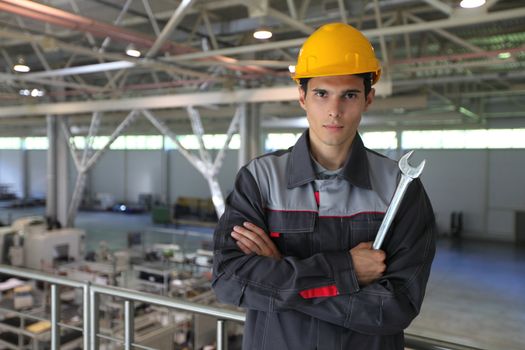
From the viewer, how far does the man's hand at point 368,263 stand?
187cm

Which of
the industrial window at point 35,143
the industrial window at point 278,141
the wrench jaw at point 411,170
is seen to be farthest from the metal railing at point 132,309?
the industrial window at point 35,143

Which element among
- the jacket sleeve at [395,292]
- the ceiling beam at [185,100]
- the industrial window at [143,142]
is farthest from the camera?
the industrial window at [143,142]

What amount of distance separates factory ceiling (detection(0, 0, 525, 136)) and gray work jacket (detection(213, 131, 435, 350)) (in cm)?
544

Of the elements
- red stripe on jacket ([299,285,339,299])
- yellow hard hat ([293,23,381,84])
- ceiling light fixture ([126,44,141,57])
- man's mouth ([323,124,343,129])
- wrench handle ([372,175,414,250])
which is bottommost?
red stripe on jacket ([299,285,339,299])

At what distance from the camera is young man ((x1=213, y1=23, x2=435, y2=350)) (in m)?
1.86

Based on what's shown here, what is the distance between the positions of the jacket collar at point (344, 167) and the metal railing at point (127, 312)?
789 millimetres

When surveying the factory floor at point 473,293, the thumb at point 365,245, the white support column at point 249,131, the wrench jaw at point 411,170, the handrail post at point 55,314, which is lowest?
the factory floor at point 473,293

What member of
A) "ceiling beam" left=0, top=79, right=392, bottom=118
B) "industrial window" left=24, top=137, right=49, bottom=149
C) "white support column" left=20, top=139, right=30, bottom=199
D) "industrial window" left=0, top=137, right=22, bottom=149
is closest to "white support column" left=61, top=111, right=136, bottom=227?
"ceiling beam" left=0, top=79, right=392, bottom=118

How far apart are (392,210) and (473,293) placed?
15.9m

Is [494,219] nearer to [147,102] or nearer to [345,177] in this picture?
[147,102]

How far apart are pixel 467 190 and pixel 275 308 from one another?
26537 millimetres

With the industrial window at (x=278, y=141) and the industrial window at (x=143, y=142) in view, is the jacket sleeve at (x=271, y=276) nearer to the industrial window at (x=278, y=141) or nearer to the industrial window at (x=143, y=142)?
the industrial window at (x=278, y=141)

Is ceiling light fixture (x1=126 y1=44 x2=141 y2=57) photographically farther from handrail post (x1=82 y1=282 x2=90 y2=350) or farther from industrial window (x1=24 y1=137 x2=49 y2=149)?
industrial window (x1=24 y1=137 x2=49 y2=149)

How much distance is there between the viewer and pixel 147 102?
15.1 meters
